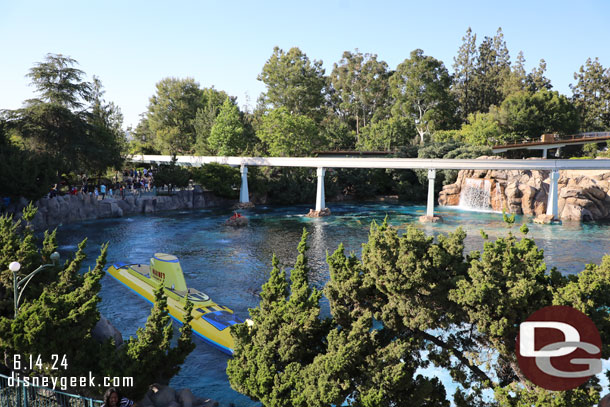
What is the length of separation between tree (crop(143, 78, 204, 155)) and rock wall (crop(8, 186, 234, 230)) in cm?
3883

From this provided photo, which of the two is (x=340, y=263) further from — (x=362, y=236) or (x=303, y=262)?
(x=362, y=236)

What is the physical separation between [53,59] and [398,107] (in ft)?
205

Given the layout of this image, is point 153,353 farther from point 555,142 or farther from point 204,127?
point 204,127

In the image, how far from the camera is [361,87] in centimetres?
10481

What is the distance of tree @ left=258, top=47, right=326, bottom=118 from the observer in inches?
3842

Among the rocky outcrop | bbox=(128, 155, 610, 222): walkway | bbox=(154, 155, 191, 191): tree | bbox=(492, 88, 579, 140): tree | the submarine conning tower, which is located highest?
bbox=(492, 88, 579, 140): tree

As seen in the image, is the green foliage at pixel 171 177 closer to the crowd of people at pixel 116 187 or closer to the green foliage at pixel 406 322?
the crowd of people at pixel 116 187

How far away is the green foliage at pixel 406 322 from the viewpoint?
37.8 ft

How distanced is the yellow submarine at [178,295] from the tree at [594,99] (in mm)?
88328

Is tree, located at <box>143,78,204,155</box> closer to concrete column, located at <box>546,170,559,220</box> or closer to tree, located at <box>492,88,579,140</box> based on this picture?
tree, located at <box>492,88,579,140</box>

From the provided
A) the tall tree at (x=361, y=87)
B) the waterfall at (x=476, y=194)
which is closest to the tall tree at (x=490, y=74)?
the tall tree at (x=361, y=87)

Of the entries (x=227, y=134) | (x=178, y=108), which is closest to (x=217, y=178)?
(x=227, y=134)

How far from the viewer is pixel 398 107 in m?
94.2

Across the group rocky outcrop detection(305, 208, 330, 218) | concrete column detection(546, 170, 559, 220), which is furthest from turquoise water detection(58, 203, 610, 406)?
concrete column detection(546, 170, 559, 220)
